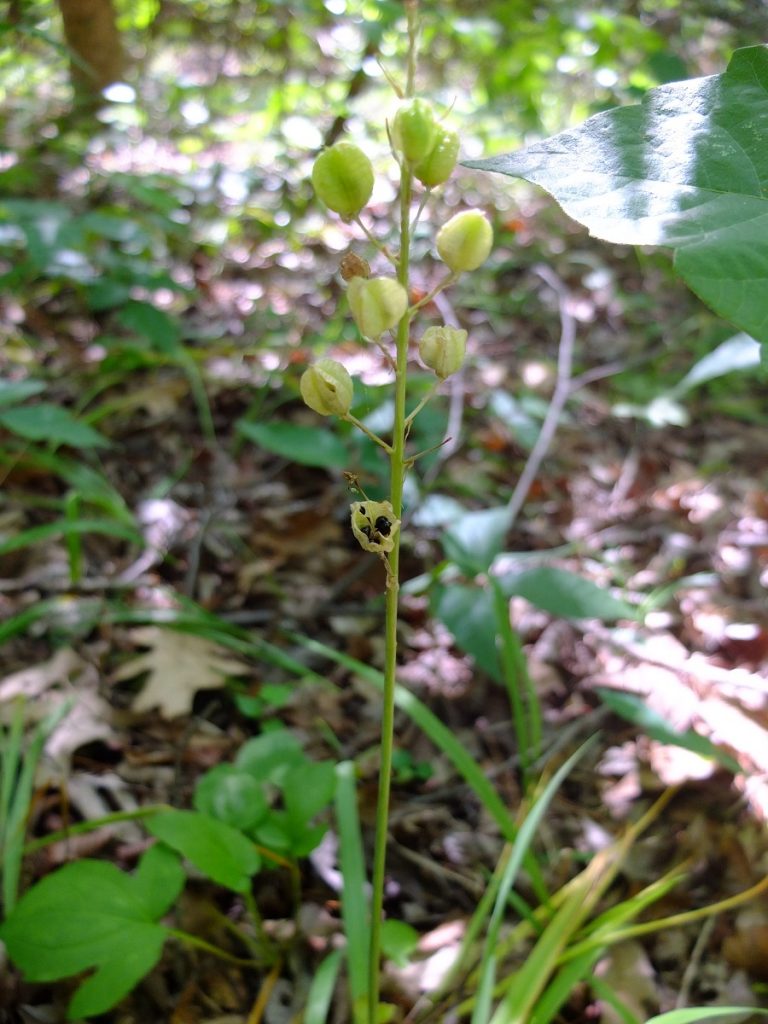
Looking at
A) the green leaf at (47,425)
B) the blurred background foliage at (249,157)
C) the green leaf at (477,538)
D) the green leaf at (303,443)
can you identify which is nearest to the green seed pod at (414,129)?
the green leaf at (477,538)

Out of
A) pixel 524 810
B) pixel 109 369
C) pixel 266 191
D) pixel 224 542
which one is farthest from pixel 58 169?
pixel 524 810

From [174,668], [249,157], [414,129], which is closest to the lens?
[414,129]

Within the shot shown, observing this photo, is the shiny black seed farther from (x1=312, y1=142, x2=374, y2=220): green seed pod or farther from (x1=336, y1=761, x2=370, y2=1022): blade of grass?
(x1=336, y1=761, x2=370, y2=1022): blade of grass

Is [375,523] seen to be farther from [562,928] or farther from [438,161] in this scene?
[562,928]

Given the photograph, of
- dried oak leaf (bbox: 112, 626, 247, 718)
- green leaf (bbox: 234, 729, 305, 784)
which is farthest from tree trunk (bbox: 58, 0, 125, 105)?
green leaf (bbox: 234, 729, 305, 784)

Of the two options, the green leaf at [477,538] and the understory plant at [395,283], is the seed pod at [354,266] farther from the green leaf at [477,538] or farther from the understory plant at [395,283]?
the green leaf at [477,538]

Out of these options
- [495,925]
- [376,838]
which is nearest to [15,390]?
[376,838]

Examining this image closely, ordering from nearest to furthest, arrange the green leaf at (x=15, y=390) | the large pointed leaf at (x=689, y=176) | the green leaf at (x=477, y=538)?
1. the large pointed leaf at (x=689, y=176)
2. the green leaf at (x=477, y=538)
3. the green leaf at (x=15, y=390)
